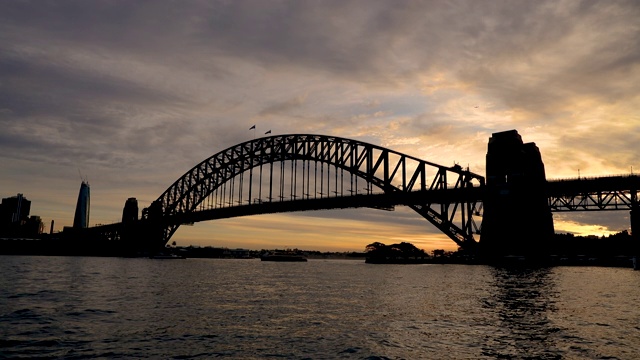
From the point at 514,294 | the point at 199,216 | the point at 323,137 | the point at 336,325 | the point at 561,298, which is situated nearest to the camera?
the point at 336,325

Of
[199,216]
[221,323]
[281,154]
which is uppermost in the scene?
[281,154]

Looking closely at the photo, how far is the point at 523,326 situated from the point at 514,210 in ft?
238

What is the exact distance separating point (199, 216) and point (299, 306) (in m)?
111

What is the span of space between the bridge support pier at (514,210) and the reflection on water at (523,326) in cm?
5612

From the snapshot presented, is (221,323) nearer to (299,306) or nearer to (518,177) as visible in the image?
(299,306)

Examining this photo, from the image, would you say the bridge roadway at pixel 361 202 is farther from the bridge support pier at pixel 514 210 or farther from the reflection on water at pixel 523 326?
the reflection on water at pixel 523 326

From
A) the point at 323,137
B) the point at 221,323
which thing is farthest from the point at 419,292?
the point at 323,137

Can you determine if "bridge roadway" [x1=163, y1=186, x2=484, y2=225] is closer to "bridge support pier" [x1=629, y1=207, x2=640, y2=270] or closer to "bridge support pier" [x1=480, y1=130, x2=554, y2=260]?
"bridge support pier" [x1=480, y1=130, x2=554, y2=260]

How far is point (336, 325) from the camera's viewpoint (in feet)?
A: 68.6

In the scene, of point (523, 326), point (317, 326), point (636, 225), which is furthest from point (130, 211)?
point (523, 326)

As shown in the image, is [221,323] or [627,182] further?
[627,182]

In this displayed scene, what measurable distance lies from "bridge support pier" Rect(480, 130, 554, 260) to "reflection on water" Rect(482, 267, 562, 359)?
56.1 meters

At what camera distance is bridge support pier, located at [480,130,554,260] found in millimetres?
87438

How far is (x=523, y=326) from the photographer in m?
20.5
